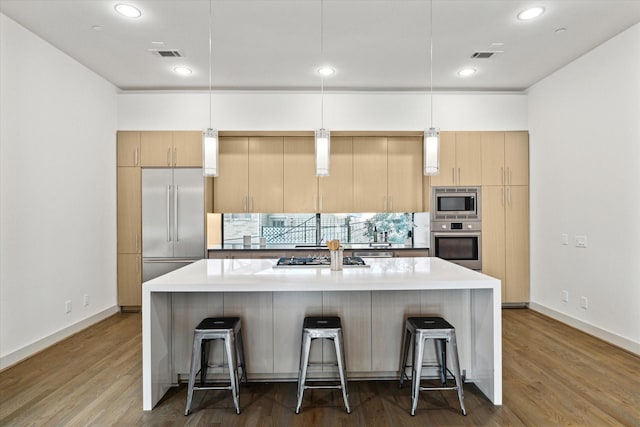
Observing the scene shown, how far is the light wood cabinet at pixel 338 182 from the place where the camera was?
518 centimetres

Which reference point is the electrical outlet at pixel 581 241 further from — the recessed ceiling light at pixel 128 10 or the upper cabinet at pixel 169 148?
the recessed ceiling light at pixel 128 10

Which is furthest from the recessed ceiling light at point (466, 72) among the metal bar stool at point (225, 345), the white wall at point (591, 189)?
the metal bar stool at point (225, 345)

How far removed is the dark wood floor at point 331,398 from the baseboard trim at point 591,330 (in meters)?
0.12

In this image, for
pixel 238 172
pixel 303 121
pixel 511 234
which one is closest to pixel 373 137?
pixel 303 121

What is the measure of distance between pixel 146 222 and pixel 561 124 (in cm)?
530

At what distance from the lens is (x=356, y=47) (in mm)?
3775

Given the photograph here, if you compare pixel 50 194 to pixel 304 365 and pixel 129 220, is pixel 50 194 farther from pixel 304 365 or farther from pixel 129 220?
pixel 304 365

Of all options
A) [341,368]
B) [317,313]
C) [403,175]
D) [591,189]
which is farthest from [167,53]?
[591,189]

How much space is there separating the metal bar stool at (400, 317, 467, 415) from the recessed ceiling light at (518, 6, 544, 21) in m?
2.64

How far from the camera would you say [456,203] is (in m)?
5.03

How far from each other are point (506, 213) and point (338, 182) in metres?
2.31

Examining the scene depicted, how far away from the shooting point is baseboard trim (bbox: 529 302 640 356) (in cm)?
347

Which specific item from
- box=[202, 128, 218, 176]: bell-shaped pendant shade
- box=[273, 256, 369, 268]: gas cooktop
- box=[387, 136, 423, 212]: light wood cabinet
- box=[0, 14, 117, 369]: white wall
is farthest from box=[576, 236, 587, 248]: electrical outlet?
box=[0, 14, 117, 369]: white wall

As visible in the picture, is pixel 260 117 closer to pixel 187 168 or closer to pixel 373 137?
pixel 187 168
